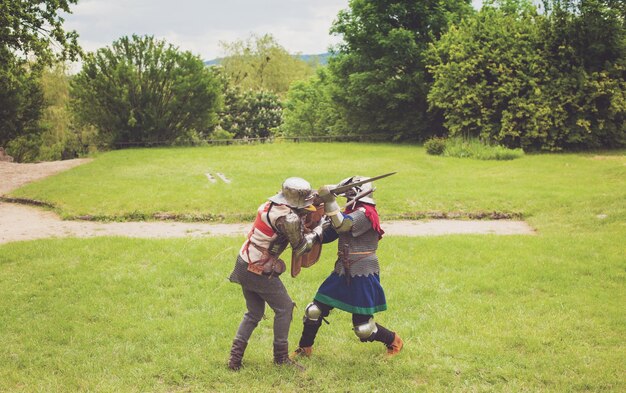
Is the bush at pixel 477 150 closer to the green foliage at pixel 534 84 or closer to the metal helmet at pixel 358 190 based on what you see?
the green foliage at pixel 534 84

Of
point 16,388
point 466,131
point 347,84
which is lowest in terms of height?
point 16,388

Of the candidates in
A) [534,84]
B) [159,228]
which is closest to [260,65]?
[534,84]

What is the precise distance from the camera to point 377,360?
588 centimetres

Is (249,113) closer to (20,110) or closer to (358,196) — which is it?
(20,110)

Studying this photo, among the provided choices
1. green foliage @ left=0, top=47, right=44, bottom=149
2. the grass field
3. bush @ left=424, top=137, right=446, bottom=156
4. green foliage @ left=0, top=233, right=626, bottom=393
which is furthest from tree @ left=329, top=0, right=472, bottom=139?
green foliage @ left=0, top=233, right=626, bottom=393

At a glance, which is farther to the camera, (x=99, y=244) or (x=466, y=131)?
(x=466, y=131)

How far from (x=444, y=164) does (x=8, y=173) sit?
54.3 feet

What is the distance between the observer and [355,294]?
18.3 feet

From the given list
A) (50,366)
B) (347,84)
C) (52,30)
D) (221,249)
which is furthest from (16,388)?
(347,84)

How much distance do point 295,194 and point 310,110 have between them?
40.1 m

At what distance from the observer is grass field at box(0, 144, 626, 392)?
18.1 ft

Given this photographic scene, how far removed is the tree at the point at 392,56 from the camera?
28.9 meters

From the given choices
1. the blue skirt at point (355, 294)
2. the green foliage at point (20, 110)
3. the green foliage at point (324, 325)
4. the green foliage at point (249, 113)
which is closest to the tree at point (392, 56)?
the green foliage at point (20, 110)

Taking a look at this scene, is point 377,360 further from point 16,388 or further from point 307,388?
point 16,388
